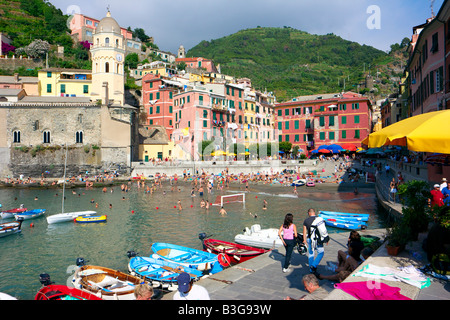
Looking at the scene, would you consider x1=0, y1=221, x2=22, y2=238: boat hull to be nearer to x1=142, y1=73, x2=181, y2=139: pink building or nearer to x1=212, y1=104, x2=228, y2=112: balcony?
x1=212, y1=104, x2=228, y2=112: balcony

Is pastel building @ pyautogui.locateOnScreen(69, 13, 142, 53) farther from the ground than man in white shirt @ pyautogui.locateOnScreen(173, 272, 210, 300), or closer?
farther from the ground

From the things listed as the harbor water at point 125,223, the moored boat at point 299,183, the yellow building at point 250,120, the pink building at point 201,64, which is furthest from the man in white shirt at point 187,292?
the pink building at point 201,64

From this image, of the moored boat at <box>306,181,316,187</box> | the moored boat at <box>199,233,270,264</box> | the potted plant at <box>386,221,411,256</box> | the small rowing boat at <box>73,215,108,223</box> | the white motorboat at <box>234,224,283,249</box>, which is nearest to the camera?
the potted plant at <box>386,221,411,256</box>

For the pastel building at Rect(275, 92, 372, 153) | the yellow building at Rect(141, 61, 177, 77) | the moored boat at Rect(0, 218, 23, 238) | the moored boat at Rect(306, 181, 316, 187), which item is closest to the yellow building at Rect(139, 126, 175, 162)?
the yellow building at Rect(141, 61, 177, 77)

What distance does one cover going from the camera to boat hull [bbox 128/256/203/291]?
1091 cm

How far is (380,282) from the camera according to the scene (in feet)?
18.7

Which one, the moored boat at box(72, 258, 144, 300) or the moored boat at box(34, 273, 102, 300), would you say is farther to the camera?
the moored boat at box(72, 258, 144, 300)

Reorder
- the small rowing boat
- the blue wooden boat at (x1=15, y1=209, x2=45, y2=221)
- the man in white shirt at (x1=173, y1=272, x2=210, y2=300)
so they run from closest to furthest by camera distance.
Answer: the man in white shirt at (x1=173, y1=272, x2=210, y2=300), the small rowing boat, the blue wooden boat at (x1=15, y1=209, x2=45, y2=221)

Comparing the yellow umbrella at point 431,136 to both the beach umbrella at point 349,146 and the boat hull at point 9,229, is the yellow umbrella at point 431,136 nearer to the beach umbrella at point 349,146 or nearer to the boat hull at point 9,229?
the boat hull at point 9,229

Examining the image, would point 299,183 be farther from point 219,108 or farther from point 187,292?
point 187,292

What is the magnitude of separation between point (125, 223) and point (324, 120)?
43.7 metres

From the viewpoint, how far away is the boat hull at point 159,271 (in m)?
10.9

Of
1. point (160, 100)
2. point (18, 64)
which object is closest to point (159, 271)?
point (160, 100)

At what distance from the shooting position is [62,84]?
57625 mm
